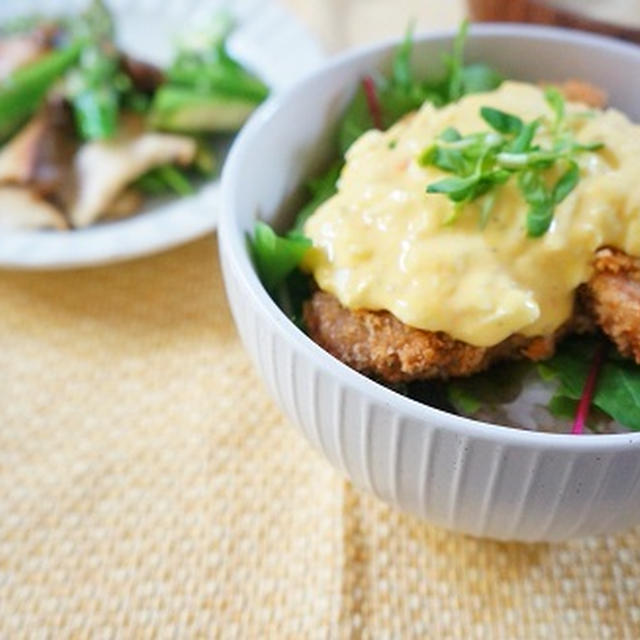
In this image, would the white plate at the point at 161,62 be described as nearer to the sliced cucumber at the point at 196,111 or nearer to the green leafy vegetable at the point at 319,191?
the sliced cucumber at the point at 196,111

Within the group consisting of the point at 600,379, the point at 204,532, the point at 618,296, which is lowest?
the point at 204,532

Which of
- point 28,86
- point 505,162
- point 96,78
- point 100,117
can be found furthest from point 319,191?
point 28,86

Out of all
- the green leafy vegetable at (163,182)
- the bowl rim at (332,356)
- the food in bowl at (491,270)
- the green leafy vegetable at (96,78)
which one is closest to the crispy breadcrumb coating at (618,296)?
the food in bowl at (491,270)

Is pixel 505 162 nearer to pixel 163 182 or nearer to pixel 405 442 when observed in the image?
pixel 405 442

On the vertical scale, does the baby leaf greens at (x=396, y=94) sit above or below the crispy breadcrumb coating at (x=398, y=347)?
above

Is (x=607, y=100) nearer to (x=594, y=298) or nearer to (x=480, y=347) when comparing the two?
(x=594, y=298)

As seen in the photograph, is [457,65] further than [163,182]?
No

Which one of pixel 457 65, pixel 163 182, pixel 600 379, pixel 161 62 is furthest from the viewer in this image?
pixel 161 62
